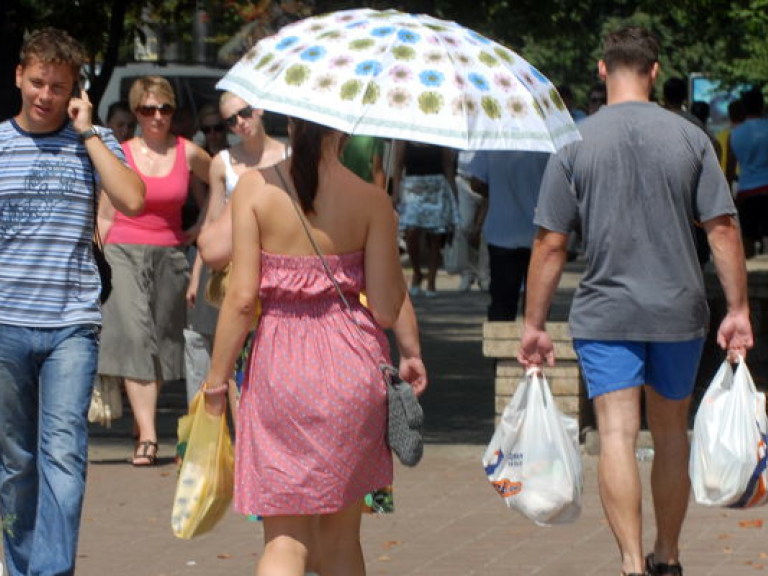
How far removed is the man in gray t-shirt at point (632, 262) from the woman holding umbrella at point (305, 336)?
1341 millimetres

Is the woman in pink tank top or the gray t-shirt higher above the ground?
the gray t-shirt

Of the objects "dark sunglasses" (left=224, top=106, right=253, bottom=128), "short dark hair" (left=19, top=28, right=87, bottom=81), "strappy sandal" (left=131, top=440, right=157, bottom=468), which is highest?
"short dark hair" (left=19, top=28, right=87, bottom=81)

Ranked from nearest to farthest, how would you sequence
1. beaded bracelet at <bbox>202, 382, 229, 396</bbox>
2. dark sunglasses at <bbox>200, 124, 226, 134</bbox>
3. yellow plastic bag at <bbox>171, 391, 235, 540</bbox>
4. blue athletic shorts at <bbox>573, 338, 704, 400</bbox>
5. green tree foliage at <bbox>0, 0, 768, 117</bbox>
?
beaded bracelet at <bbox>202, 382, 229, 396</bbox>, yellow plastic bag at <bbox>171, 391, 235, 540</bbox>, blue athletic shorts at <bbox>573, 338, 704, 400</bbox>, dark sunglasses at <bbox>200, 124, 226, 134</bbox>, green tree foliage at <bbox>0, 0, 768, 117</bbox>

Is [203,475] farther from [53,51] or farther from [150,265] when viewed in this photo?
[150,265]

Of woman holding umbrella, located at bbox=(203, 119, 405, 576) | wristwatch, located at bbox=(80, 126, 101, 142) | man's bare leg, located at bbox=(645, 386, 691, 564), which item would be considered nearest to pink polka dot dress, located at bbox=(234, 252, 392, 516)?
woman holding umbrella, located at bbox=(203, 119, 405, 576)

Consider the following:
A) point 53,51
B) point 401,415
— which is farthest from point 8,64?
point 401,415

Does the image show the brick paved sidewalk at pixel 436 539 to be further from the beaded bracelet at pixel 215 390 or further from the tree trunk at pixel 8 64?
the tree trunk at pixel 8 64

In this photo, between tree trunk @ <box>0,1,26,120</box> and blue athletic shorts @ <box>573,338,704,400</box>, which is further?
tree trunk @ <box>0,1,26,120</box>

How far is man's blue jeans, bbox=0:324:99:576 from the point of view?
20.6 feet

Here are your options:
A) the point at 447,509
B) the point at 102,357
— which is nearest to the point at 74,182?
the point at 447,509

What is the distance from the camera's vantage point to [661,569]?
7012 millimetres

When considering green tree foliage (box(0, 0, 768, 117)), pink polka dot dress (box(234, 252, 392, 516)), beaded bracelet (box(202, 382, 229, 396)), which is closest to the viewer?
pink polka dot dress (box(234, 252, 392, 516))

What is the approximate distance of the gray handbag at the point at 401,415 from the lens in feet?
18.1

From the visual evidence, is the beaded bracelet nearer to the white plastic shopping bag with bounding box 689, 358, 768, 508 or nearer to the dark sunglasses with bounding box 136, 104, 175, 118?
the white plastic shopping bag with bounding box 689, 358, 768, 508
